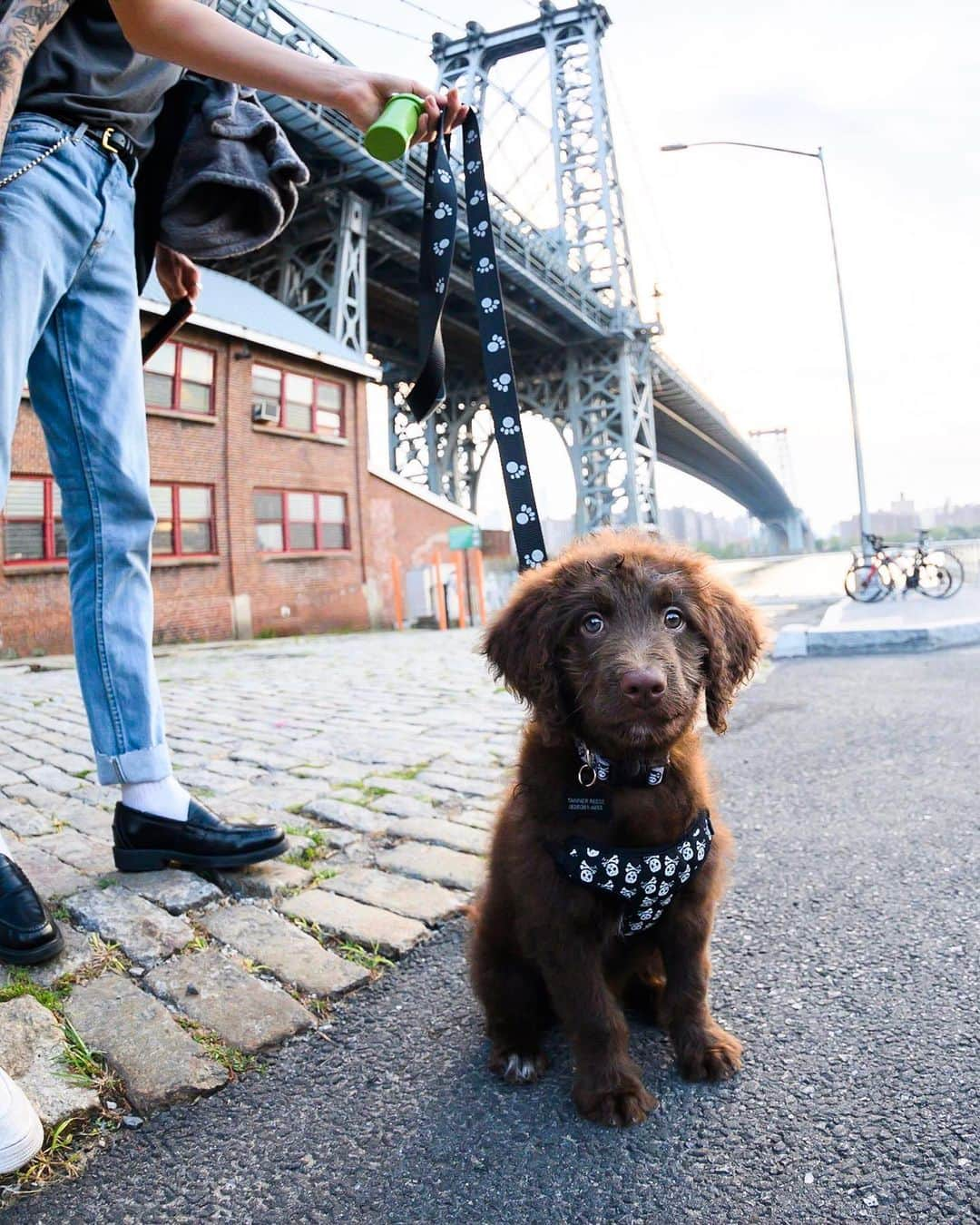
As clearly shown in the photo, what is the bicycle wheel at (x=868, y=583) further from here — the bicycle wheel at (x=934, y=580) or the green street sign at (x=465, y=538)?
the green street sign at (x=465, y=538)

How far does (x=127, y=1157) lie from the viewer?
→ 1385mm

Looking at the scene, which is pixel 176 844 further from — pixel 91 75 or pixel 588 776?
pixel 91 75

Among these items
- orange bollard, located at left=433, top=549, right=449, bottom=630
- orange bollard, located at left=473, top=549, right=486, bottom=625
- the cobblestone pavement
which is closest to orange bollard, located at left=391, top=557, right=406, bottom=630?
orange bollard, located at left=433, top=549, right=449, bottom=630

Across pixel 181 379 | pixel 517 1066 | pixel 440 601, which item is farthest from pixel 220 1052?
pixel 181 379

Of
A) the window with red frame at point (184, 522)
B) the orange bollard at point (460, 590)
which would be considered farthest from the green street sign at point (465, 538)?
the window with red frame at point (184, 522)

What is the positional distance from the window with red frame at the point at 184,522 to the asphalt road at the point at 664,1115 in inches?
662

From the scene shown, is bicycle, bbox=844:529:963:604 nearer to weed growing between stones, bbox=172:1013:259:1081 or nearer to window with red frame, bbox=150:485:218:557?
window with red frame, bbox=150:485:218:557

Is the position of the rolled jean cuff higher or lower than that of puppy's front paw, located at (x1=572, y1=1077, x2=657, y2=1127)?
higher

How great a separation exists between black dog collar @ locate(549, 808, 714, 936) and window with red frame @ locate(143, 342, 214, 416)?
56.5ft

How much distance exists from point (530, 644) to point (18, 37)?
5.58ft

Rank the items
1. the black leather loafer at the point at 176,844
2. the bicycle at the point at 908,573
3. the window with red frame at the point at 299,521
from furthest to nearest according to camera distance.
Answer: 1. the window with red frame at the point at 299,521
2. the bicycle at the point at 908,573
3. the black leather loafer at the point at 176,844

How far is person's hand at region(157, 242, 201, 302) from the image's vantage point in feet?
8.90

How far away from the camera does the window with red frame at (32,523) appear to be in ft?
48.0

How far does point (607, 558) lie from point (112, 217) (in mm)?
1564
